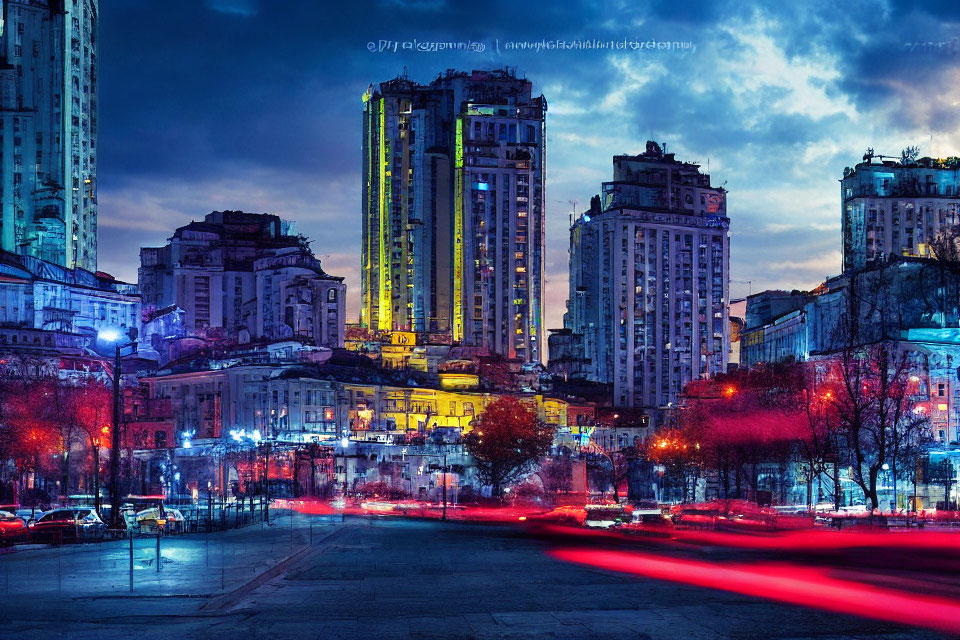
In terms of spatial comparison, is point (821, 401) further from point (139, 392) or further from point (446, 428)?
point (139, 392)

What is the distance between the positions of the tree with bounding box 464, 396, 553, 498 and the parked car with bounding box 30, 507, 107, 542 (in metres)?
76.0

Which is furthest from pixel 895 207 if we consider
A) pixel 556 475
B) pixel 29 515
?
pixel 29 515

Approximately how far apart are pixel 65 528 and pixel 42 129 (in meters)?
117

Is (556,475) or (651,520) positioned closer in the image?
(651,520)

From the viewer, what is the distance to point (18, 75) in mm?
151500

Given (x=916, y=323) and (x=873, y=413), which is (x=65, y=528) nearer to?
(x=873, y=413)

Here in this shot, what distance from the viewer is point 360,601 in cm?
2616

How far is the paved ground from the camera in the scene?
21078 mm

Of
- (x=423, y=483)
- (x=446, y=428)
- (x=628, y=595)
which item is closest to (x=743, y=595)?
(x=628, y=595)

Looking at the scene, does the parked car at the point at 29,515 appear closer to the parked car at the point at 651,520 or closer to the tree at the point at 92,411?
the tree at the point at 92,411

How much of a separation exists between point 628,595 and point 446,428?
15050 cm

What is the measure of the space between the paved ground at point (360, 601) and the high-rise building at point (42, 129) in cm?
11960

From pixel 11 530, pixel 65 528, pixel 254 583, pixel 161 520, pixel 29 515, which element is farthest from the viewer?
pixel 29 515

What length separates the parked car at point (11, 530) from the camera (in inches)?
1769
